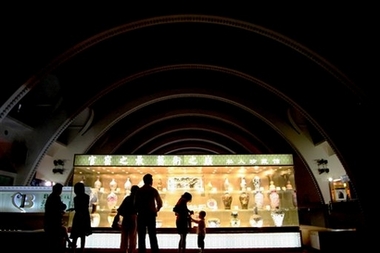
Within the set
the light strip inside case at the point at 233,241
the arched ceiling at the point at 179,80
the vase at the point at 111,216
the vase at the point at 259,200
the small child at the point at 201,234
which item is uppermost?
the arched ceiling at the point at 179,80

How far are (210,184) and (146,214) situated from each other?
12.5 feet

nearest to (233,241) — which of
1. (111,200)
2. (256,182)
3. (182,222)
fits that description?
(256,182)

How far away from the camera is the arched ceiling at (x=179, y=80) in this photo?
7719 millimetres

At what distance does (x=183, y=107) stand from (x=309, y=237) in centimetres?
1069

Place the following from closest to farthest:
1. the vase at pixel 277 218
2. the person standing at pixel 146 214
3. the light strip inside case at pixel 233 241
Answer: the person standing at pixel 146 214, the light strip inside case at pixel 233 241, the vase at pixel 277 218

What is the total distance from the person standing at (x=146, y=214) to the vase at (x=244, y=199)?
3758 mm

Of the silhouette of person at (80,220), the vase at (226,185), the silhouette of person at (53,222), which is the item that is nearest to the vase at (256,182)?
the vase at (226,185)

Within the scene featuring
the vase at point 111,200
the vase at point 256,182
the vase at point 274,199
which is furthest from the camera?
the vase at point 256,182

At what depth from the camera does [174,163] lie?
802 cm

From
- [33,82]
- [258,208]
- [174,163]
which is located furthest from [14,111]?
[258,208]

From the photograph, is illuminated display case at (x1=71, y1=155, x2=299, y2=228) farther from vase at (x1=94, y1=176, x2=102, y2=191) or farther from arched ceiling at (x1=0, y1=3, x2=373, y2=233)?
arched ceiling at (x1=0, y1=3, x2=373, y2=233)

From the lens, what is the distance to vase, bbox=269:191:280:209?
8102 millimetres

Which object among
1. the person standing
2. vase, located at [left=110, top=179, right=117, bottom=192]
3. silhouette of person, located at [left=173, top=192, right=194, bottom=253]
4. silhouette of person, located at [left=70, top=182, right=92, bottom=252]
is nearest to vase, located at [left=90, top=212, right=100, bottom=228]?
vase, located at [left=110, top=179, right=117, bottom=192]

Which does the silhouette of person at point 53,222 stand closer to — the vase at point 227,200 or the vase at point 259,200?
the vase at point 227,200
